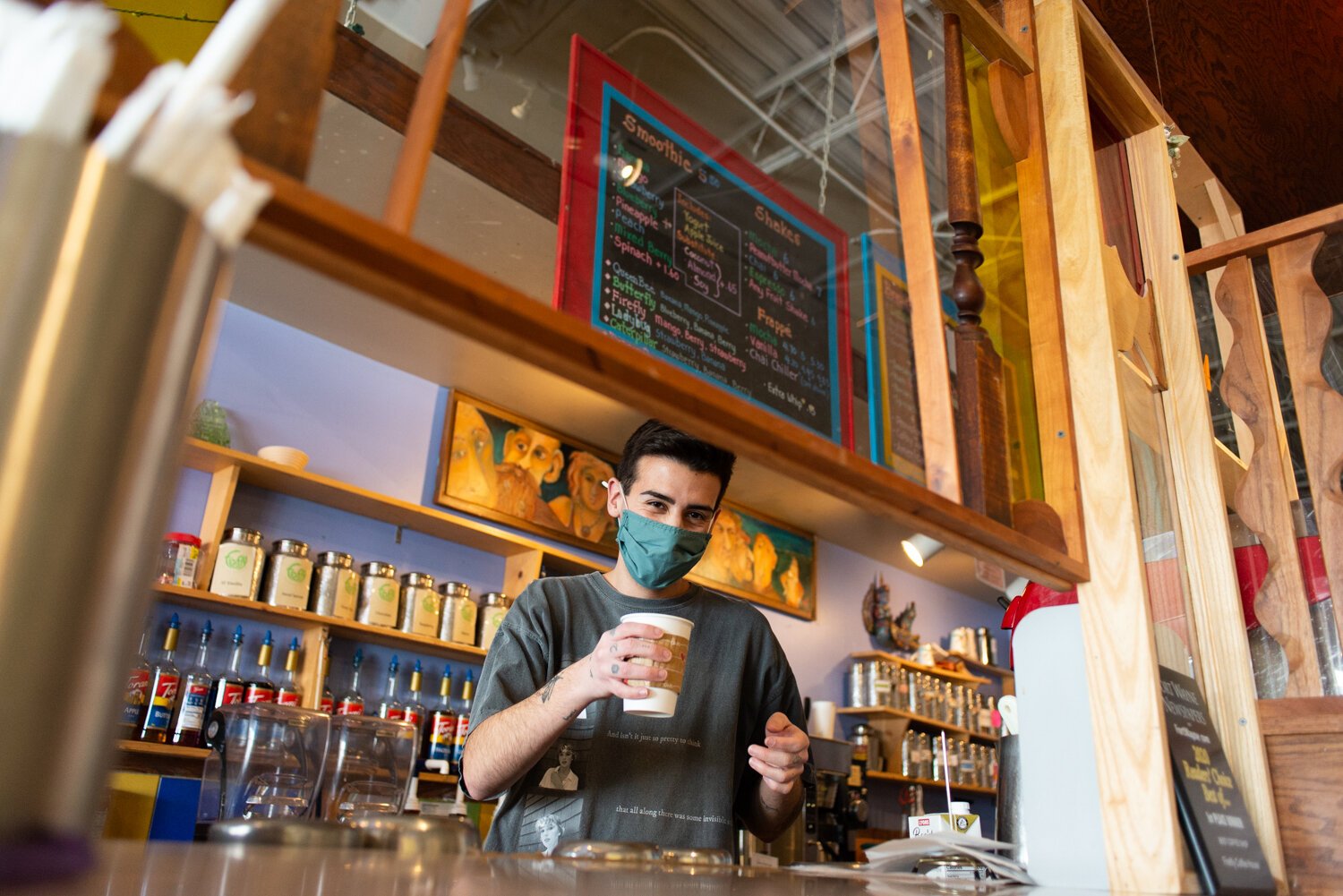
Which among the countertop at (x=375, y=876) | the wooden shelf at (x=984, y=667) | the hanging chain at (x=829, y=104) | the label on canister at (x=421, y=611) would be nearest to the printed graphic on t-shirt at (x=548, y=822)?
the countertop at (x=375, y=876)

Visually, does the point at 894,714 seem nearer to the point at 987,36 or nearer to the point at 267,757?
the point at 267,757

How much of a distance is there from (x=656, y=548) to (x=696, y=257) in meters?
0.59

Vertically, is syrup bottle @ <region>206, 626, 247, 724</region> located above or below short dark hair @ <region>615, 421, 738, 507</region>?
below

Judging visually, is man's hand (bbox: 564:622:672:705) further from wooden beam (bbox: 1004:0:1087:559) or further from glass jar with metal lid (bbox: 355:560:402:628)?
glass jar with metal lid (bbox: 355:560:402:628)

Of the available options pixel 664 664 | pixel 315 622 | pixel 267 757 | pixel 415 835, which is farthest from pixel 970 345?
pixel 315 622

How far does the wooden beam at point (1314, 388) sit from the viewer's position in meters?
1.78

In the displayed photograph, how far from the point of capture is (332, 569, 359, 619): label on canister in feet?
13.6

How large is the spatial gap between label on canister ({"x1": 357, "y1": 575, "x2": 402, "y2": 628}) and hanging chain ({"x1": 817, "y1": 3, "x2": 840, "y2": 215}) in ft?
10.1

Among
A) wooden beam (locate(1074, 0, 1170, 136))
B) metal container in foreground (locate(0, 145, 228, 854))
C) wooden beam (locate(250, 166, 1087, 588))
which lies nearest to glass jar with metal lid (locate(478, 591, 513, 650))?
wooden beam (locate(1074, 0, 1170, 136))

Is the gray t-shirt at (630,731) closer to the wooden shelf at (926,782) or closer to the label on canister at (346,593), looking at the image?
the label on canister at (346,593)

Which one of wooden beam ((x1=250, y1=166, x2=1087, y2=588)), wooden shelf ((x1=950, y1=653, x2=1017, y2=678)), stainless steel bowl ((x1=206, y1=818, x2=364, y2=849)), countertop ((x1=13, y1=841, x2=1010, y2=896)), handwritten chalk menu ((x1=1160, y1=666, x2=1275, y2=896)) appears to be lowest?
countertop ((x1=13, y1=841, x2=1010, y2=896))

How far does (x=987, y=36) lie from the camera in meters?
1.49

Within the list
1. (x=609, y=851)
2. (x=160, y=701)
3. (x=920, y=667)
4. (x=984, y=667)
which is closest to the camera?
(x=609, y=851)

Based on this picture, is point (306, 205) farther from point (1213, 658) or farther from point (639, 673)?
point (1213, 658)
